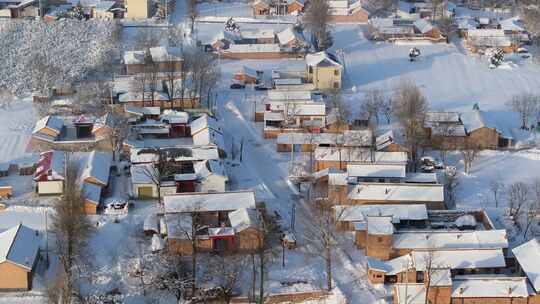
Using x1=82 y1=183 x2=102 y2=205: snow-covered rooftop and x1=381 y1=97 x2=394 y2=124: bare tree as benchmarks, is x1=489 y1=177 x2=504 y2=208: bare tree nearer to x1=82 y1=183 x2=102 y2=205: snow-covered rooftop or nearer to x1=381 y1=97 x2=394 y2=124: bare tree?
x1=381 y1=97 x2=394 y2=124: bare tree

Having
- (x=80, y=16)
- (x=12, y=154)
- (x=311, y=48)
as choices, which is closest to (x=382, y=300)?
(x=12, y=154)

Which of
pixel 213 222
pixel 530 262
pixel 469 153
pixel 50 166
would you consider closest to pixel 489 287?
pixel 530 262

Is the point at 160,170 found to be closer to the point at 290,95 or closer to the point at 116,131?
the point at 116,131

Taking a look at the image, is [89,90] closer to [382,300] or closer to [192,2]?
[192,2]

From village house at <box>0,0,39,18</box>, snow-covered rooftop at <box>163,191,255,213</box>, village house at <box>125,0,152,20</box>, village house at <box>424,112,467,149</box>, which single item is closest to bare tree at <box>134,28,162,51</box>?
village house at <box>125,0,152,20</box>

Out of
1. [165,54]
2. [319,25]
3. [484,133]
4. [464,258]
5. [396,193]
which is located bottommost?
[464,258]
